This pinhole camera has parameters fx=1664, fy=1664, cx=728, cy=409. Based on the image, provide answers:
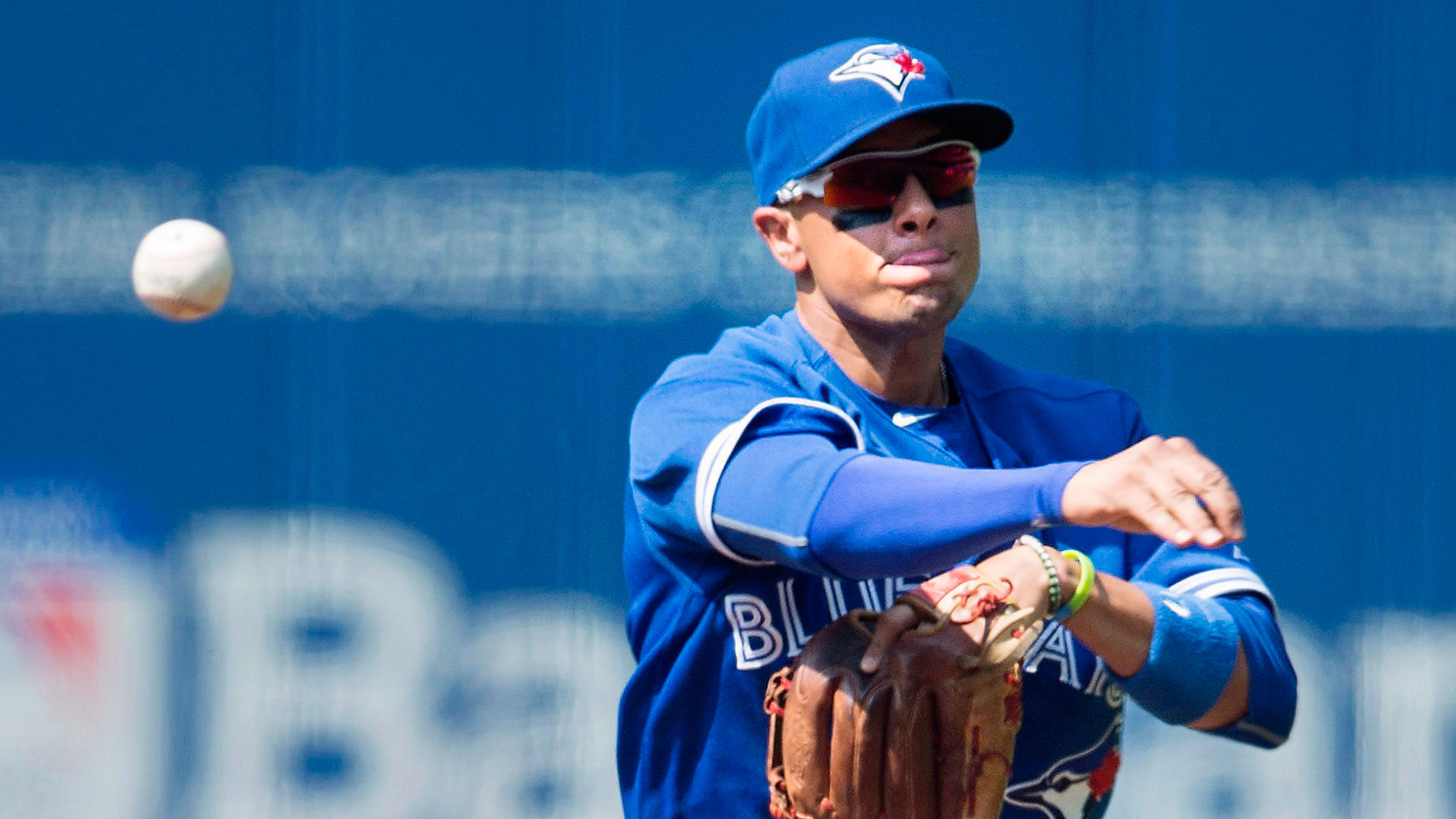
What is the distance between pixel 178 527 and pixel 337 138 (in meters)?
0.81

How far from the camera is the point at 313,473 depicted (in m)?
3.22

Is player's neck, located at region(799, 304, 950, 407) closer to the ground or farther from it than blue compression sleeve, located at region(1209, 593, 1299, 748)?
farther from it

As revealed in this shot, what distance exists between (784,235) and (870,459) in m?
0.45

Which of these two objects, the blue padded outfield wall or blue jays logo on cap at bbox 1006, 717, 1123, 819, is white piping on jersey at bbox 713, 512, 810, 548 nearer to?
blue jays logo on cap at bbox 1006, 717, 1123, 819

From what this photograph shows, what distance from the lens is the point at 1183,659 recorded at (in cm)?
147

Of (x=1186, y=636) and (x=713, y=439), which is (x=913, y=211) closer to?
(x=713, y=439)

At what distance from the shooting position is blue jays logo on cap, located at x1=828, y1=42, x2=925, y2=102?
1.62 meters

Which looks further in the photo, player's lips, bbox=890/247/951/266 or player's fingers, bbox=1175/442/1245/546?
player's lips, bbox=890/247/951/266

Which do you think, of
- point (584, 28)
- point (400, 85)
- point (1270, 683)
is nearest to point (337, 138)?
point (400, 85)

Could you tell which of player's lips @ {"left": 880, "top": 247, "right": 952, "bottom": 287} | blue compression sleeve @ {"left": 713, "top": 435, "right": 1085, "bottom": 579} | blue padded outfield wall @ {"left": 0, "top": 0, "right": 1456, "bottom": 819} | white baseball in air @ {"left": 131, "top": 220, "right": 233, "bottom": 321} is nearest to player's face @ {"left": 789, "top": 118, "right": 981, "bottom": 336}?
player's lips @ {"left": 880, "top": 247, "right": 952, "bottom": 287}

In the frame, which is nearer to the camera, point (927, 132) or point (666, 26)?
point (927, 132)

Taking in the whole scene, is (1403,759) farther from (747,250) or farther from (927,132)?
(927,132)

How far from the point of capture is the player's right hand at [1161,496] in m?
1.16

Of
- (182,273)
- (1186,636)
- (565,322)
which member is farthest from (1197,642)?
(565,322)
